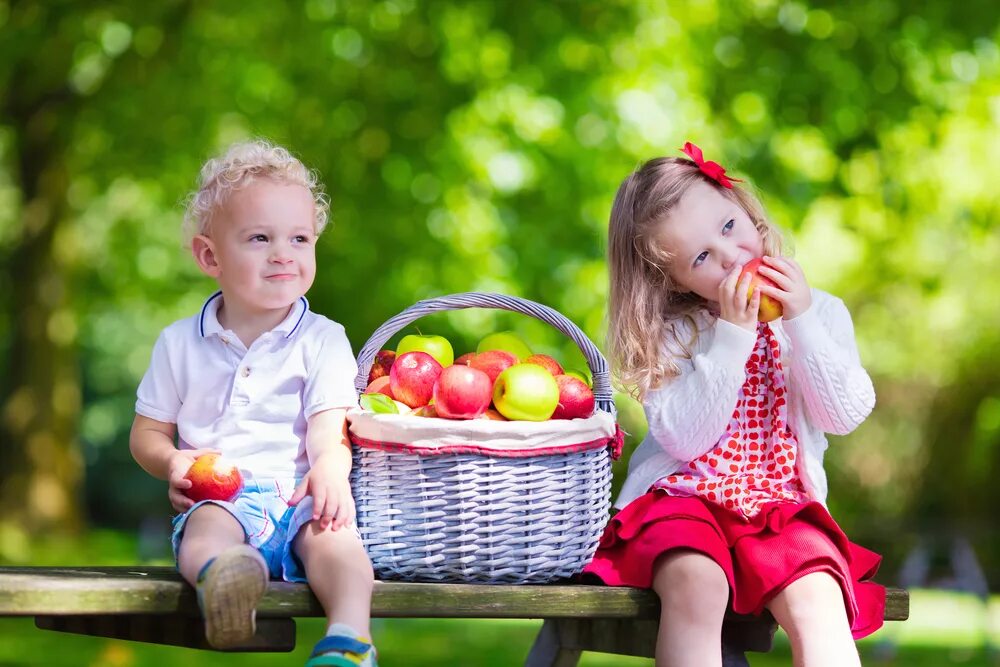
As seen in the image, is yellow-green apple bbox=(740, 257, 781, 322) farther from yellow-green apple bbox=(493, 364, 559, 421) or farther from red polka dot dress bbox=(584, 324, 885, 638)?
yellow-green apple bbox=(493, 364, 559, 421)

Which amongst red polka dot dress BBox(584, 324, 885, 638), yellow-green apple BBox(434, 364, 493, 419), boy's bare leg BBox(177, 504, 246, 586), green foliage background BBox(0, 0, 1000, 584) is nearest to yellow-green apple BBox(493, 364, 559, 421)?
yellow-green apple BBox(434, 364, 493, 419)

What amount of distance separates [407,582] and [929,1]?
5.92 metres

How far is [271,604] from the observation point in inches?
106

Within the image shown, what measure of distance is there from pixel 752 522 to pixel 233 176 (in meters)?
1.49

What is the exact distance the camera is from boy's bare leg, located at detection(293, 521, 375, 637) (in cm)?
264

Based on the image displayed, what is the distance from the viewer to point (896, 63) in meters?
7.84

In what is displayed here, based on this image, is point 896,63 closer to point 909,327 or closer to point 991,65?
point 991,65

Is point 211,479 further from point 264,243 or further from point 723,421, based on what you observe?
point 723,421

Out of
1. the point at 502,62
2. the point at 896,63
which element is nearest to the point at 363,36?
the point at 502,62

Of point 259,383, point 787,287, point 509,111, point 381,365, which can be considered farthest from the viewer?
point 509,111

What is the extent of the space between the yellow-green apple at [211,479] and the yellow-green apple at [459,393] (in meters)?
0.48

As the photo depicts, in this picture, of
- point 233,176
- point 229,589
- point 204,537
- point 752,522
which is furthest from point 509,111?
point 229,589

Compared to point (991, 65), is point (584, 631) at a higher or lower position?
lower

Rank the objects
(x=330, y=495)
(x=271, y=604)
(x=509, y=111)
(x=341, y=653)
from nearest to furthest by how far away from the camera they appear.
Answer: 1. (x=341, y=653)
2. (x=271, y=604)
3. (x=330, y=495)
4. (x=509, y=111)
